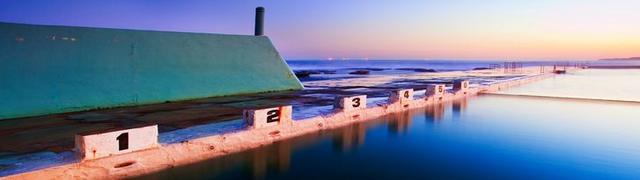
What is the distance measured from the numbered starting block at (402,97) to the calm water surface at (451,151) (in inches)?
21.0

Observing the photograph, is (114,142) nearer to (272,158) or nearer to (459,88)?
(272,158)

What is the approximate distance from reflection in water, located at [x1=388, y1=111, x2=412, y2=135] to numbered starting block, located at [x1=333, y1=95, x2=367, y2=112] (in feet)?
3.23

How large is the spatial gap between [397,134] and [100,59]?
27.2 ft

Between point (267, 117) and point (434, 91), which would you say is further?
point (434, 91)

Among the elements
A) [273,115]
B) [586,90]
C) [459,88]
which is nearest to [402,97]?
[273,115]

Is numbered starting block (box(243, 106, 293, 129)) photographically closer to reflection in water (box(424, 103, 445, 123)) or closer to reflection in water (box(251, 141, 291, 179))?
reflection in water (box(251, 141, 291, 179))

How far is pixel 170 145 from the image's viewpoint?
6.90 m

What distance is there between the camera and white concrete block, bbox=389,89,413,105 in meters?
13.7

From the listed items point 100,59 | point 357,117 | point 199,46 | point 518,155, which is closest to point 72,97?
point 100,59

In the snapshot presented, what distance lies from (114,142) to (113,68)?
7.04 meters

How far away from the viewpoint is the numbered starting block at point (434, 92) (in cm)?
1648

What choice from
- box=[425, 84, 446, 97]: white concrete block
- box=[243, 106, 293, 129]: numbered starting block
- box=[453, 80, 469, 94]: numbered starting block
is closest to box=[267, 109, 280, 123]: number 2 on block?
box=[243, 106, 293, 129]: numbered starting block

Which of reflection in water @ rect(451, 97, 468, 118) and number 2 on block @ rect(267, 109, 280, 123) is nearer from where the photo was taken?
number 2 on block @ rect(267, 109, 280, 123)

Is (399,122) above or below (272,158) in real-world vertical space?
above
